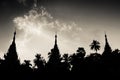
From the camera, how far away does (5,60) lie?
5222 centimetres

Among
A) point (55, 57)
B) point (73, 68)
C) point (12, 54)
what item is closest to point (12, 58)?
point (12, 54)

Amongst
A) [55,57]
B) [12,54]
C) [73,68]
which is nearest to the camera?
[73,68]

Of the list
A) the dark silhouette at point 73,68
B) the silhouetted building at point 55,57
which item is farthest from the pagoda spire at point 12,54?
the silhouetted building at point 55,57

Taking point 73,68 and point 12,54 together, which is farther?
point 12,54

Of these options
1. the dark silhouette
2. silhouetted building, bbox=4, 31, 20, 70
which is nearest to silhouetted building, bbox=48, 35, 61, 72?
the dark silhouette

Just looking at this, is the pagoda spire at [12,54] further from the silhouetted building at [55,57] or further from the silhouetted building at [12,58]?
the silhouetted building at [55,57]

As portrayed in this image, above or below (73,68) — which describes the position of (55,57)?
above

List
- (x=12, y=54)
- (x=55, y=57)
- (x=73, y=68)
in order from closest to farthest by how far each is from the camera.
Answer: (x=73, y=68) < (x=12, y=54) < (x=55, y=57)

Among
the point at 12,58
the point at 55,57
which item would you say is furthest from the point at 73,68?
the point at 12,58

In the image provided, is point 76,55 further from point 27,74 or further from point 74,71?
point 27,74

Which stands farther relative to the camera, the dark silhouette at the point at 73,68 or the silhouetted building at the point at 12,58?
the silhouetted building at the point at 12,58

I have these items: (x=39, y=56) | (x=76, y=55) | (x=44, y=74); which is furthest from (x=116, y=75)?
(x=39, y=56)

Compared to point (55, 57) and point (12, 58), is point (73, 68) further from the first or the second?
point (12, 58)

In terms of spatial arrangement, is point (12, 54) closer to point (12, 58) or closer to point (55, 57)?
point (12, 58)
